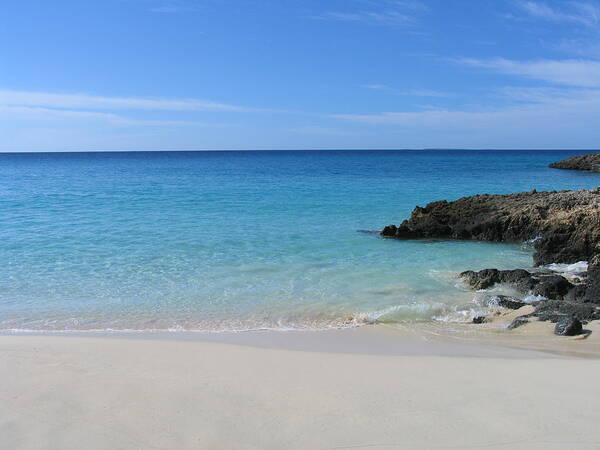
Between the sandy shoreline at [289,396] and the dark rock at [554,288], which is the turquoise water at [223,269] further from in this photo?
the sandy shoreline at [289,396]

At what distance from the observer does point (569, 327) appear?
6.94 m

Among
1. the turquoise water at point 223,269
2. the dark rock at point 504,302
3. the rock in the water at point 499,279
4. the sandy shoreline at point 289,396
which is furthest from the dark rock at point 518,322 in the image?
the rock in the water at point 499,279

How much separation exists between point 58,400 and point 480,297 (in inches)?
277

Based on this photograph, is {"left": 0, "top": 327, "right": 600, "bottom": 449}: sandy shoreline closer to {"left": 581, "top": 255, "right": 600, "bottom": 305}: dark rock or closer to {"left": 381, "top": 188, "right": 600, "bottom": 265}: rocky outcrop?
{"left": 581, "top": 255, "right": 600, "bottom": 305}: dark rock

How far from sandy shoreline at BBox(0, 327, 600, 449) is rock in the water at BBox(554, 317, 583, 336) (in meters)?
0.27

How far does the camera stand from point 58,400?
4832mm

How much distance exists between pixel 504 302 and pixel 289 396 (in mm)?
5023

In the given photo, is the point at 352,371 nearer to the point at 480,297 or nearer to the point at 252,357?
the point at 252,357

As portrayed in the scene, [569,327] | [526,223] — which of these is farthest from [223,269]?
[526,223]

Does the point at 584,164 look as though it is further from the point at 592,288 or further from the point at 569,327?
the point at 569,327

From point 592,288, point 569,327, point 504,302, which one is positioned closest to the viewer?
point 569,327

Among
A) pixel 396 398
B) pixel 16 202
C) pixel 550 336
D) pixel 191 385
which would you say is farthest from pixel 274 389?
pixel 16 202

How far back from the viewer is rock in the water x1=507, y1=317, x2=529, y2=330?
7.41 metres

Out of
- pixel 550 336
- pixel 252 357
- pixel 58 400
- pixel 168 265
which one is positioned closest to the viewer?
pixel 58 400
